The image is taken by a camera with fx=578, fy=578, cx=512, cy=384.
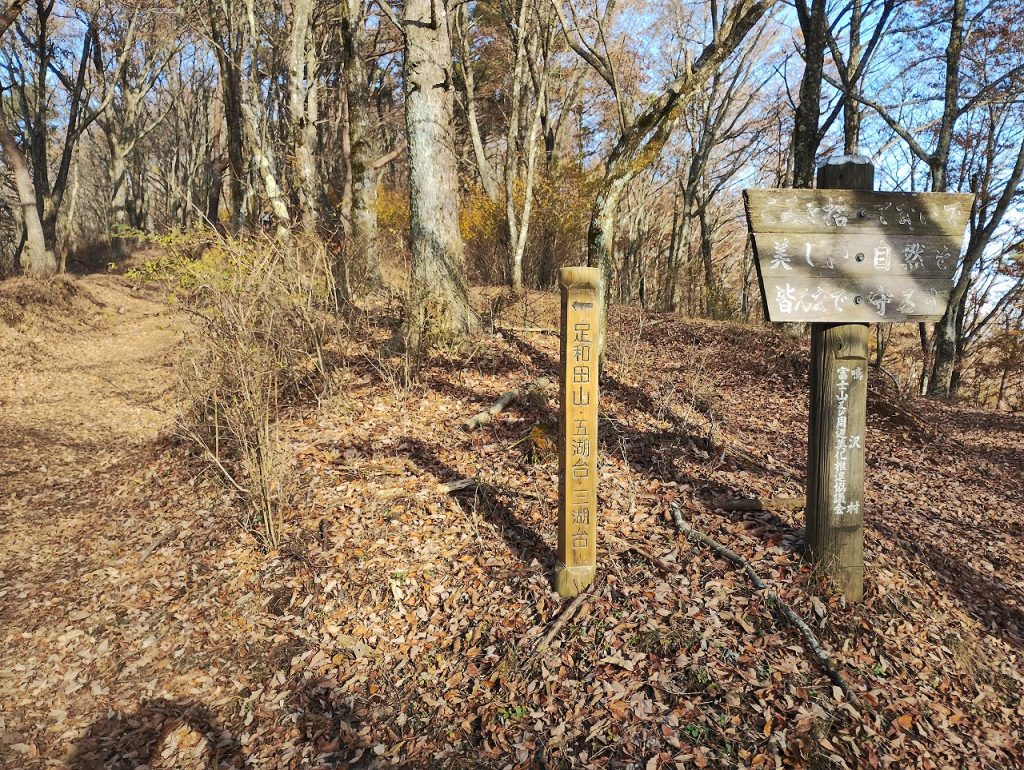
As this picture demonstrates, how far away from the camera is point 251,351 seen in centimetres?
439

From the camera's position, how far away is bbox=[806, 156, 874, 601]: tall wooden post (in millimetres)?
3516

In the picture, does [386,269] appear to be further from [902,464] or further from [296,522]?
[902,464]

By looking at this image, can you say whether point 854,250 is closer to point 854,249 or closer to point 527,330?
point 854,249

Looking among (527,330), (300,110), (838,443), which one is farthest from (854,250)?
(300,110)

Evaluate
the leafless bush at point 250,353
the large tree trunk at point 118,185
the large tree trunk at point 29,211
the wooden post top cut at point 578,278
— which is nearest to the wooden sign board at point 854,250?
the wooden post top cut at point 578,278

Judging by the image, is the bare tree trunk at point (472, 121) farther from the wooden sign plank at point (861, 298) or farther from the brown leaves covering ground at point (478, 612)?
the wooden sign plank at point (861, 298)

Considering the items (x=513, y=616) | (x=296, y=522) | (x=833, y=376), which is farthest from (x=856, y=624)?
(x=296, y=522)

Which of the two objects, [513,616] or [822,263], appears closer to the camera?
[822,263]

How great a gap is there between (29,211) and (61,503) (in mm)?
10521

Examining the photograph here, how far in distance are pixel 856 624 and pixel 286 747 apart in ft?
11.0

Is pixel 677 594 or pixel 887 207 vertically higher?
pixel 887 207

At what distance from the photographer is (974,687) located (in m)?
3.29

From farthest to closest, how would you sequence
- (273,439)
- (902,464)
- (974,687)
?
(902,464), (273,439), (974,687)

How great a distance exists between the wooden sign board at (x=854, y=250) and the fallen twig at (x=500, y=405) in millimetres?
3360
